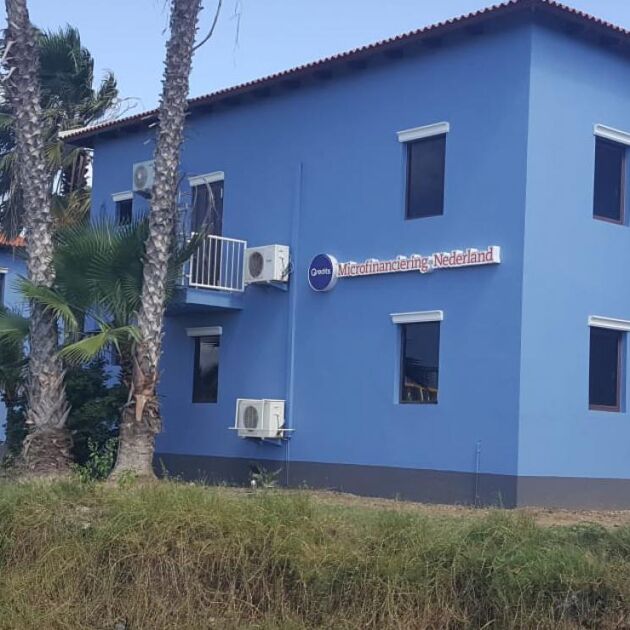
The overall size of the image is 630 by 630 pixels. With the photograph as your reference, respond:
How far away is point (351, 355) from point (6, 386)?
6372mm

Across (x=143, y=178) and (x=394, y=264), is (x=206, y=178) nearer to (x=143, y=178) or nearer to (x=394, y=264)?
(x=143, y=178)

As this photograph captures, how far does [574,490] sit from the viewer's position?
56.2ft

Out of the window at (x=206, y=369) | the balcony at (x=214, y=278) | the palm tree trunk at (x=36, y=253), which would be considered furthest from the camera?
the window at (x=206, y=369)

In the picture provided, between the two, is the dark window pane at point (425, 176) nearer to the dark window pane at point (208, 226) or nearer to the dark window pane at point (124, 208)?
the dark window pane at point (208, 226)

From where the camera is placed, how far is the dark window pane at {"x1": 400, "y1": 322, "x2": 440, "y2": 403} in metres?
17.8

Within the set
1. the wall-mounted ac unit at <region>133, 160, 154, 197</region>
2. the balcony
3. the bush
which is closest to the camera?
the bush

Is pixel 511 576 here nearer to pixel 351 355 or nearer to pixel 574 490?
pixel 574 490

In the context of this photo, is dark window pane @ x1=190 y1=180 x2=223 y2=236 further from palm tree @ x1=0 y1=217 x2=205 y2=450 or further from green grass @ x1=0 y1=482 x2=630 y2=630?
green grass @ x1=0 y1=482 x2=630 y2=630

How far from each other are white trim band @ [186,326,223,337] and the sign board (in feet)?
8.98

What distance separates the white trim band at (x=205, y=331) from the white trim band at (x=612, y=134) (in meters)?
7.95

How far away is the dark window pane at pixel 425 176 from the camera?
1812 cm

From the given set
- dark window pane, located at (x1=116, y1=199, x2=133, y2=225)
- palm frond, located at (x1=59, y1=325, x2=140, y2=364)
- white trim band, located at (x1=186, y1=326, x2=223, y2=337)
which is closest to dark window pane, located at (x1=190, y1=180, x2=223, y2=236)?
white trim band, located at (x1=186, y1=326, x2=223, y2=337)

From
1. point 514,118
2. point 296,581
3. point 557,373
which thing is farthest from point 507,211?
point 296,581

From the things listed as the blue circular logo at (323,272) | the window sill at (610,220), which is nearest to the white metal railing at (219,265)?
the blue circular logo at (323,272)
